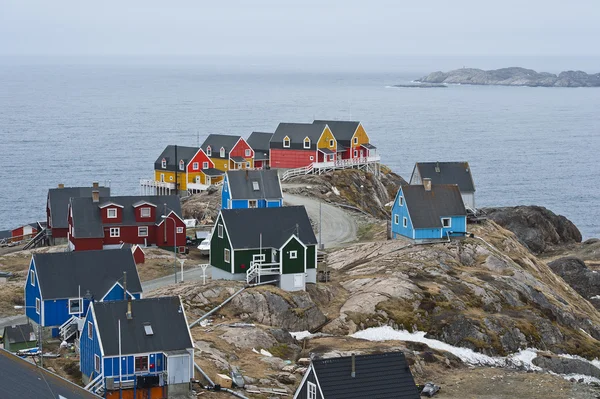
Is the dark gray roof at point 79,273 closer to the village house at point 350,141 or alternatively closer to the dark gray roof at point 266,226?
the dark gray roof at point 266,226

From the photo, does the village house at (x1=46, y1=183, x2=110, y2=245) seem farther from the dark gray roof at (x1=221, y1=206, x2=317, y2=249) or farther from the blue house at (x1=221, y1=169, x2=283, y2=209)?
the dark gray roof at (x1=221, y1=206, x2=317, y2=249)

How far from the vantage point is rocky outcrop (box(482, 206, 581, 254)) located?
119 m

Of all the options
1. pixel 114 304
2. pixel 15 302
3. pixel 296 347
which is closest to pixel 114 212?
pixel 15 302

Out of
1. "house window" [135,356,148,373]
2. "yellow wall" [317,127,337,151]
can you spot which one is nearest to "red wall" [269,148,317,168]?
"yellow wall" [317,127,337,151]

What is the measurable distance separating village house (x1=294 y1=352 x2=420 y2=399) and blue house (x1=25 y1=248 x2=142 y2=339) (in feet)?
63.6

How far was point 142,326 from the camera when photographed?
165 feet

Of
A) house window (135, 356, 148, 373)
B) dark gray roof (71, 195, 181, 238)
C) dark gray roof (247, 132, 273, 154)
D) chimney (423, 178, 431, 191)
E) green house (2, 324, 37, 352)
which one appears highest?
chimney (423, 178, 431, 191)

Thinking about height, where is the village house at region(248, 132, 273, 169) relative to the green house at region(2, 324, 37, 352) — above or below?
above

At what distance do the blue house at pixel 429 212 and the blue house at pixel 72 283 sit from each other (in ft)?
100

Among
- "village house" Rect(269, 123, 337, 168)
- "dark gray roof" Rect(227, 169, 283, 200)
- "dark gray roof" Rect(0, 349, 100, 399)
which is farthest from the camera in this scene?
"village house" Rect(269, 123, 337, 168)

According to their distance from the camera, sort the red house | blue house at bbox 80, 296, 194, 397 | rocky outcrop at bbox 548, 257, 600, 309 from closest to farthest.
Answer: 1. blue house at bbox 80, 296, 194, 397
2. the red house
3. rocky outcrop at bbox 548, 257, 600, 309

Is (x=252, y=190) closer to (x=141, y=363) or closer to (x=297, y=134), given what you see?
(x=297, y=134)

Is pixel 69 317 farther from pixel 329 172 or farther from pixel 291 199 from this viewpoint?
pixel 329 172

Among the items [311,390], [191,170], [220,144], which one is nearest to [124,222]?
[191,170]
